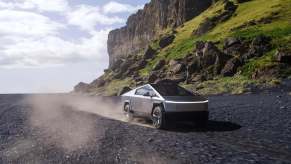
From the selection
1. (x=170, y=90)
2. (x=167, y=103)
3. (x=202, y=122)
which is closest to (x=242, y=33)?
(x=170, y=90)

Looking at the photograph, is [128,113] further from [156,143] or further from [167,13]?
[167,13]

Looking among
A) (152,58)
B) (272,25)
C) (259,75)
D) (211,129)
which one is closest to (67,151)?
(211,129)

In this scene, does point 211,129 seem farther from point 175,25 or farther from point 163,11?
point 163,11

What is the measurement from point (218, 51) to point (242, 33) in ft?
90.2

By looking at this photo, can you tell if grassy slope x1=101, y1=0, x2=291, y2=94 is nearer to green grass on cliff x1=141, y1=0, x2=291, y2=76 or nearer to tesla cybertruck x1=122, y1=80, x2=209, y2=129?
green grass on cliff x1=141, y1=0, x2=291, y2=76

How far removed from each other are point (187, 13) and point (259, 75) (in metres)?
107

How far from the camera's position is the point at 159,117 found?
54.2 ft

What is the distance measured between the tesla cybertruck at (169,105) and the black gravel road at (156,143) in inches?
20.1

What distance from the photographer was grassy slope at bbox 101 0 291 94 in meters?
55.1

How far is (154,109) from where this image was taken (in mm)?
17047

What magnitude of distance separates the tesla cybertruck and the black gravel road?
510 millimetres

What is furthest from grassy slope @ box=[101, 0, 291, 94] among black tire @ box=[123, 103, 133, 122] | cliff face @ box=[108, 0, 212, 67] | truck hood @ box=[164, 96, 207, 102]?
truck hood @ box=[164, 96, 207, 102]

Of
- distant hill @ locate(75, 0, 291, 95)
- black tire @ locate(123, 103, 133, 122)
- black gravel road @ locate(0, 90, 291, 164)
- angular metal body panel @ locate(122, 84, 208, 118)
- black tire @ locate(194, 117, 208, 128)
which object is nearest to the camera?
black gravel road @ locate(0, 90, 291, 164)

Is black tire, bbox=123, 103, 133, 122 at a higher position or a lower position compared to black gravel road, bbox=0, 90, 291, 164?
higher
